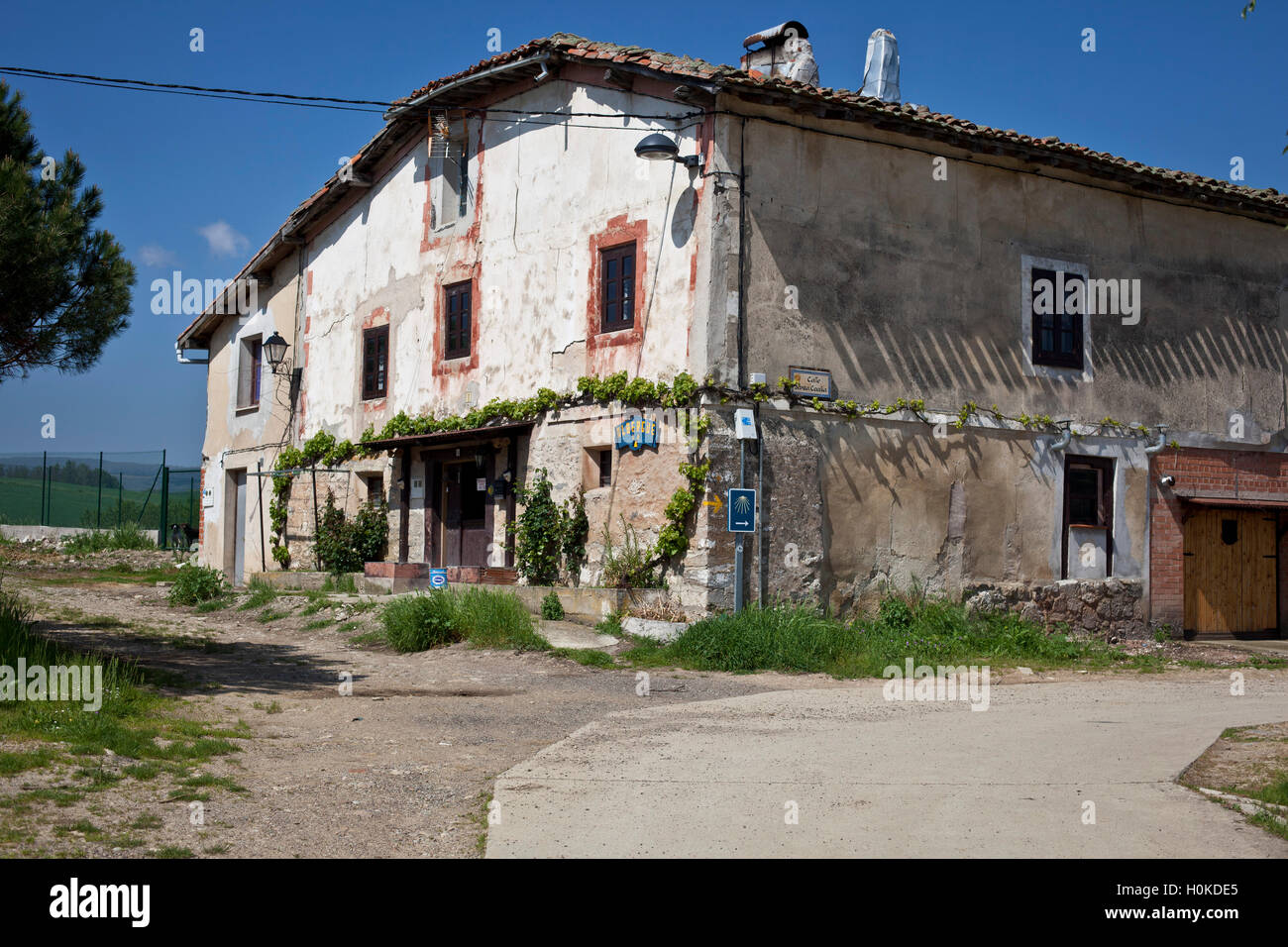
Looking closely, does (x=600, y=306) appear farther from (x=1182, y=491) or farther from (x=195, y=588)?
(x=1182, y=491)

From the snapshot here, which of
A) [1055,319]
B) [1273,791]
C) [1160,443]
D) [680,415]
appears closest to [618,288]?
[680,415]

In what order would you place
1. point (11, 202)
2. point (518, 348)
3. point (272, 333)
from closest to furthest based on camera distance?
1. point (11, 202)
2. point (518, 348)
3. point (272, 333)

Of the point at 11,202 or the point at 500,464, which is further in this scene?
the point at 500,464

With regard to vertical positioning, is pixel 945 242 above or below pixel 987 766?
above

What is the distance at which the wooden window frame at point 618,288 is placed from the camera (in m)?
15.4

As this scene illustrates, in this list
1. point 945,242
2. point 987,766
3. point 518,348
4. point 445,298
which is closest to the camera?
point 987,766

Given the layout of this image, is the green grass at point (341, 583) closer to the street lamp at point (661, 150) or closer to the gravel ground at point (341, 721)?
the gravel ground at point (341, 721)

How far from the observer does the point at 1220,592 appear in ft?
58.7

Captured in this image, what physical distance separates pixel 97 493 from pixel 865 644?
30.1 meters

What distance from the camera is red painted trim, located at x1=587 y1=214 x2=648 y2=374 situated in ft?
49.8

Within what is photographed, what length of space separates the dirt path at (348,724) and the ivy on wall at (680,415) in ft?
8.32
